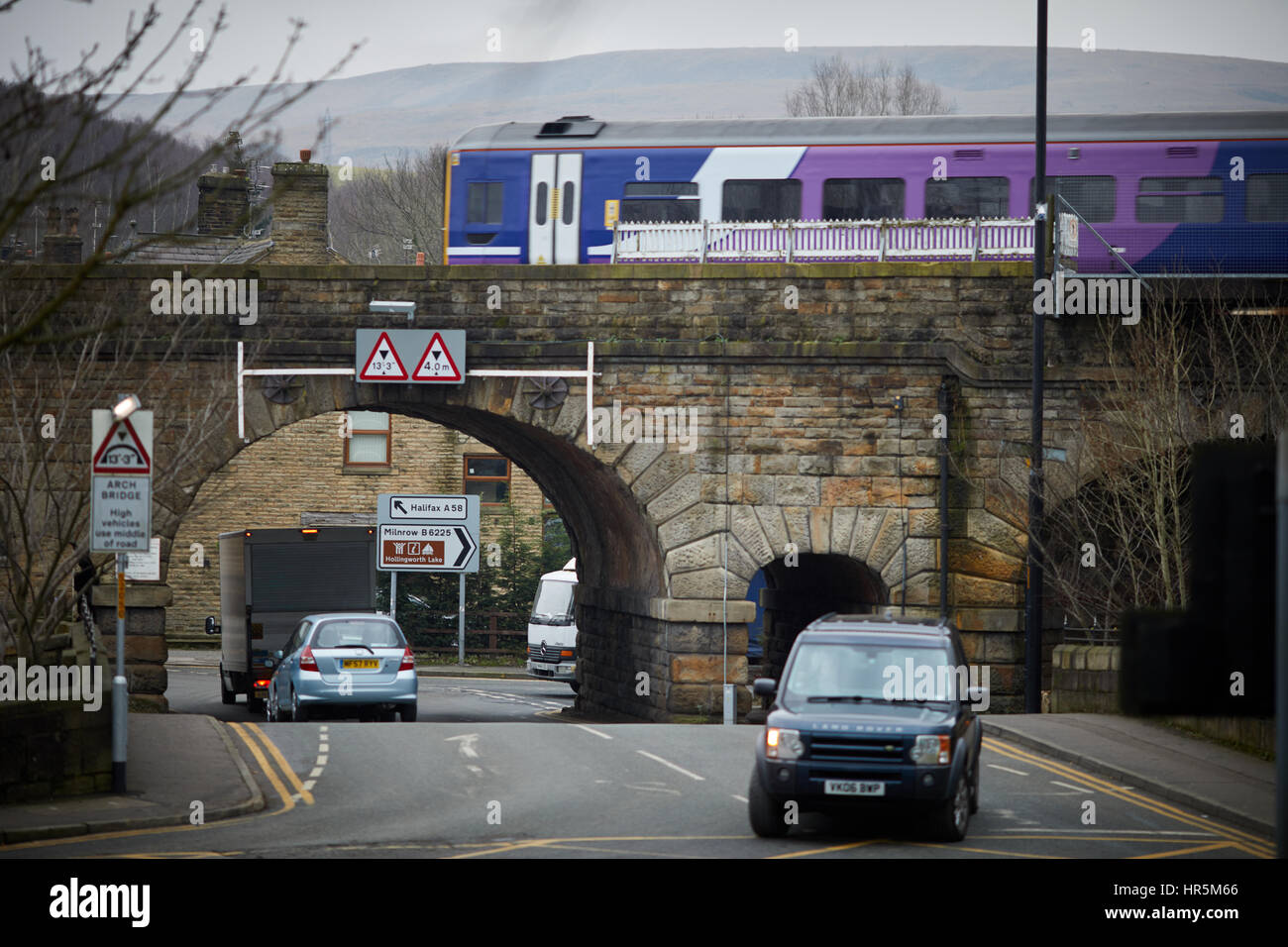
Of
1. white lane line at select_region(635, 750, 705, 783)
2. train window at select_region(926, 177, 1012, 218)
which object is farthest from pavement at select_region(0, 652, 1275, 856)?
train window at select_region(926, 177, 1012, 218)

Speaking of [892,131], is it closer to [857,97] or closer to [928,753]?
[928,753]

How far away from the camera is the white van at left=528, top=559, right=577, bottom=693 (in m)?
38.0

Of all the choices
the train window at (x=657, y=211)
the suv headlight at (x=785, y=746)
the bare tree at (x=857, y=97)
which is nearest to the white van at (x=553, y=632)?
the train window at (x=657, y=211)

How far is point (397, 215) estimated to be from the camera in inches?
2719

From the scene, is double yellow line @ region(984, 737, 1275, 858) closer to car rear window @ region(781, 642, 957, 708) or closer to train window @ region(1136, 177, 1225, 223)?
car rear window @ region(781, 642, 957, 708)

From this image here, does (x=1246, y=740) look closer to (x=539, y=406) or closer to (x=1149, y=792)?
(x=1149, y=792)

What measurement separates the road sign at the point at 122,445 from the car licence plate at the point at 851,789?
6.35 meters

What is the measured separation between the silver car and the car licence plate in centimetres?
1051

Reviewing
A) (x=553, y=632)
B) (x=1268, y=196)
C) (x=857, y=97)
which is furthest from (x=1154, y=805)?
(x=857, y=97)

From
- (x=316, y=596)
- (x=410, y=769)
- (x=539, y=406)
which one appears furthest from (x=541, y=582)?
(x=410, y=769)

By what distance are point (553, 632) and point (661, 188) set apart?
15.3 m

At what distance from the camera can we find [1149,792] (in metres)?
15.4

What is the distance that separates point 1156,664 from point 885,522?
61.6 ft

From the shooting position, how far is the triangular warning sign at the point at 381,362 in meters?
23.3
